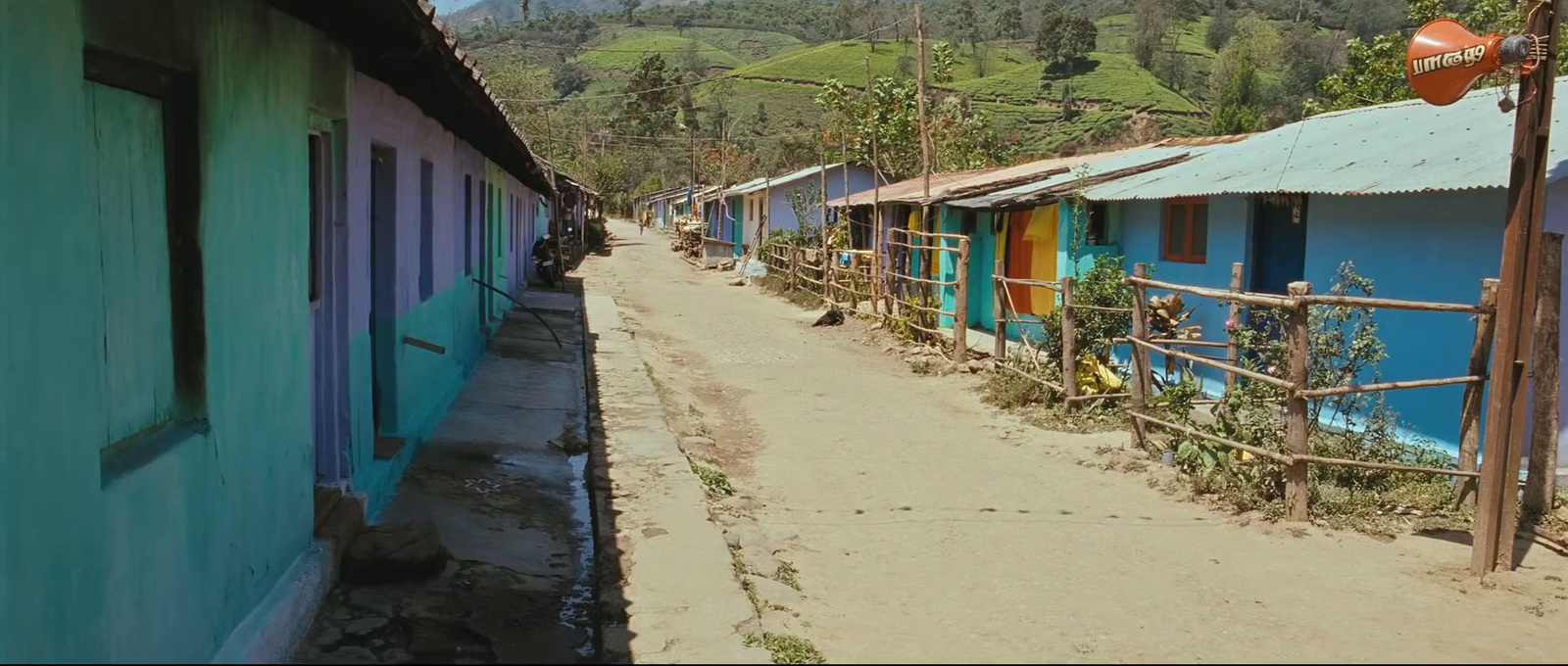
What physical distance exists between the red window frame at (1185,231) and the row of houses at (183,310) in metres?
8.90

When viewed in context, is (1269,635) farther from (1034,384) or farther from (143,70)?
(1034,384)

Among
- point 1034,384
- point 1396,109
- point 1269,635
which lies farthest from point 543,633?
point 1396,109

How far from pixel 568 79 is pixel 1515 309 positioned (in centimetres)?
11792

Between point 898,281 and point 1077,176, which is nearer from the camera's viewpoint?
point 1077,176

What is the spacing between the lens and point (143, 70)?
3.80 meters

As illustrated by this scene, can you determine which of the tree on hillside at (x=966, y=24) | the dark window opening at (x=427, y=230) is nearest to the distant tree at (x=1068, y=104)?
the tree on hillside at (x=966, y=24)

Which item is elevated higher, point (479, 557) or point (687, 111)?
point (687, 111)

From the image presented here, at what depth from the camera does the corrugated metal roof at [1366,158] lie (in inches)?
349

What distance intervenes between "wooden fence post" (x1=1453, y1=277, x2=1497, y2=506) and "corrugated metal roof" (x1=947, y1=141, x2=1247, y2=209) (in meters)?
7.44

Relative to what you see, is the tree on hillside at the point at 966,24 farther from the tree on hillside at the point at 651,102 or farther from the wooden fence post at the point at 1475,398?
the wooden fence post at the point at 1475,398

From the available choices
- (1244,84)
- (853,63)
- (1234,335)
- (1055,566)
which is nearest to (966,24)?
(853,63)

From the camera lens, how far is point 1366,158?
10508 mm

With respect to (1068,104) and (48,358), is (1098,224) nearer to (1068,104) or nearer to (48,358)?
(48,358)

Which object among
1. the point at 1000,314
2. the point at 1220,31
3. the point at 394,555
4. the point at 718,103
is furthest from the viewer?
the point at 1220,31
